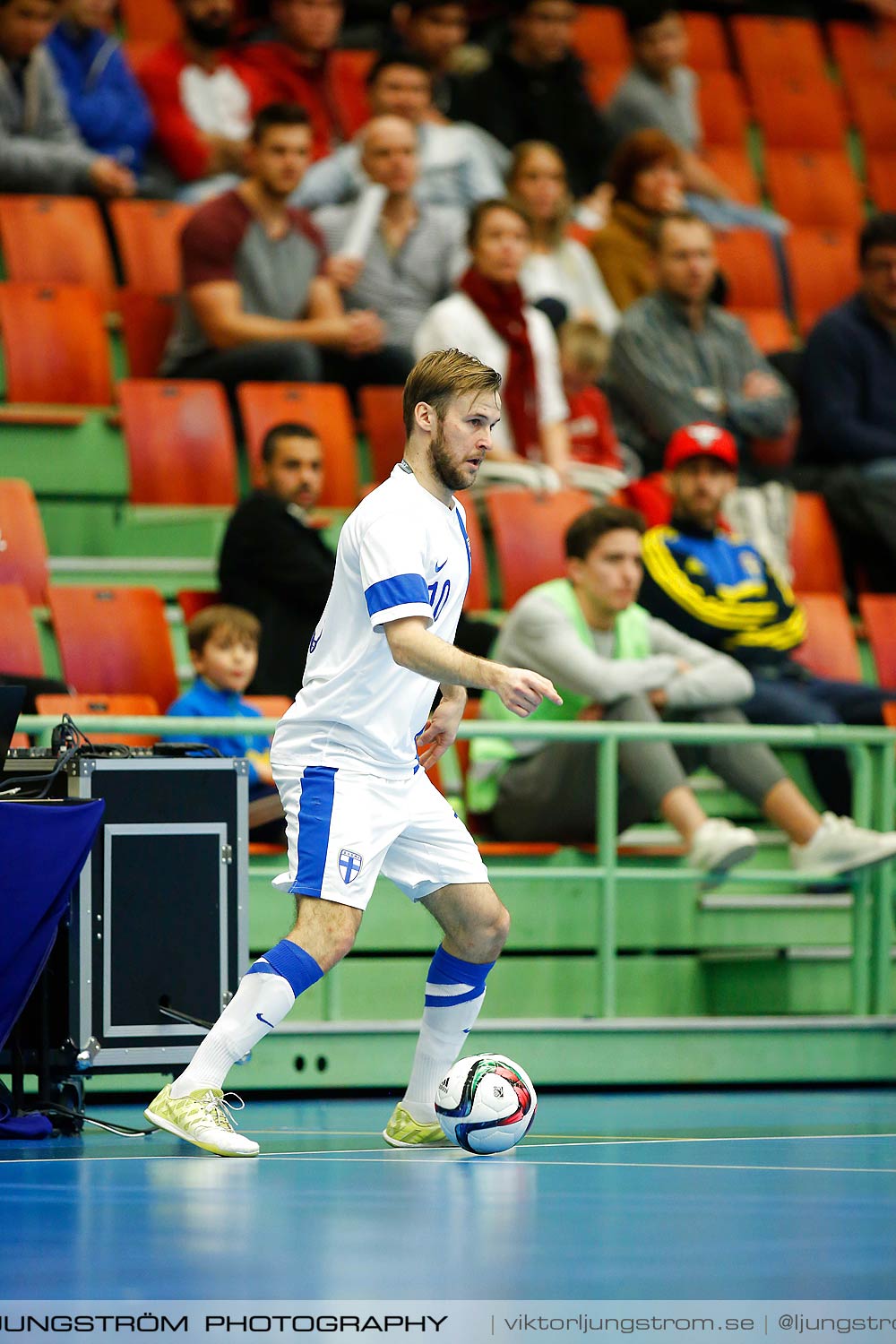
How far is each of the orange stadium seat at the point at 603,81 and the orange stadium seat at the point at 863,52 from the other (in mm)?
1517

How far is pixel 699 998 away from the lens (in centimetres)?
677

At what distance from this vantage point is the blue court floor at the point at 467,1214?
3092 mm

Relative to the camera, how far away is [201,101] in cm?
980

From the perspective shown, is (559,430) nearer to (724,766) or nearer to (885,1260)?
(724,766)

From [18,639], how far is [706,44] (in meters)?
7.45

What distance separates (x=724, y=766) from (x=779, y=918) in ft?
1.78

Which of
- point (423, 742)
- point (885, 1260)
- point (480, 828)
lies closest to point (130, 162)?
point (480, 828)

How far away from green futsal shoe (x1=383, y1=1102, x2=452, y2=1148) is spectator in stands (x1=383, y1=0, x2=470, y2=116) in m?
6.63

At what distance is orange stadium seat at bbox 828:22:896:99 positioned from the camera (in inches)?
500

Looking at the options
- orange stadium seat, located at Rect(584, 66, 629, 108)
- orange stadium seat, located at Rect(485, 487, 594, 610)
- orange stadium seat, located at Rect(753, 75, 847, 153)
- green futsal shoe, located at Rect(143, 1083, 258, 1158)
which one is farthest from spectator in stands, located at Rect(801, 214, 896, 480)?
green futsal shoe, located at Rect(143, 1083, 258, 1158)

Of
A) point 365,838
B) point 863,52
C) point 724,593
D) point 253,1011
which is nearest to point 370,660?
point 365,838

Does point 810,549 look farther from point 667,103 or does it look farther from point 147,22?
point 147,22

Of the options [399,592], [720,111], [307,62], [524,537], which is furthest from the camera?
[720,111]

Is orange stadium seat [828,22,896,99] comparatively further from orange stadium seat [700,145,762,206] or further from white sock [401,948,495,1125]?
white sock [401,948,495,1125]
